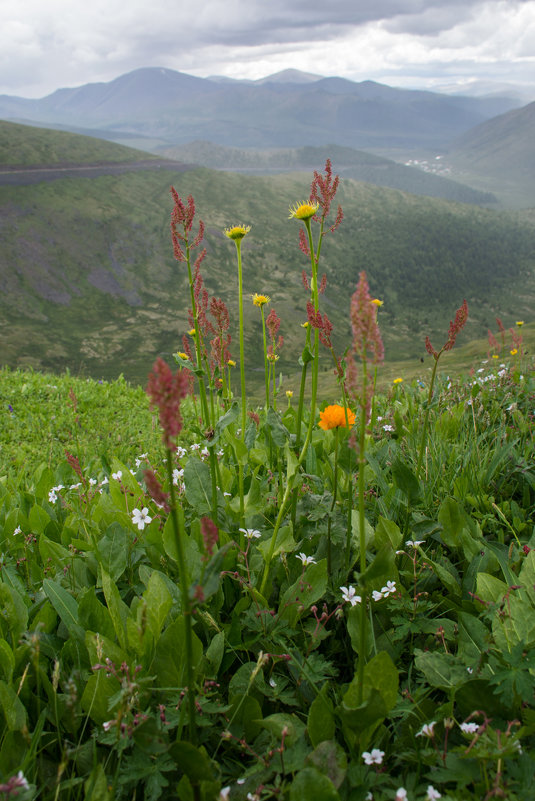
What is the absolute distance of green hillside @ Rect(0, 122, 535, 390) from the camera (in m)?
134

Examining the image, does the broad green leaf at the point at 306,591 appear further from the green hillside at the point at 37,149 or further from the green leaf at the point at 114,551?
the green hillside at the point at 37,149

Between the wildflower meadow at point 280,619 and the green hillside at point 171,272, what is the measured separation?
115474 mm

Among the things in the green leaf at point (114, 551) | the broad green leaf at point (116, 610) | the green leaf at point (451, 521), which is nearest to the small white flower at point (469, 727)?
the green leaf at point (451, 521)

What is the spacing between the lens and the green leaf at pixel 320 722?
1.81m

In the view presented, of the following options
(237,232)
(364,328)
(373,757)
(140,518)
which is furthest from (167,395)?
(237,232)

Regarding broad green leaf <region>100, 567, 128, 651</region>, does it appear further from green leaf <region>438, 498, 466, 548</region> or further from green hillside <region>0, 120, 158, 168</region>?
green hillside <region>0, 120, 158, 168</region>

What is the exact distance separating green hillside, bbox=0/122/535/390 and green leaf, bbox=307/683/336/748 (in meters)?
117

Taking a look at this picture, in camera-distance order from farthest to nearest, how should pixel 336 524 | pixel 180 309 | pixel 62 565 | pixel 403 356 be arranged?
1. pixel 180 309
2. pixel 403 356
3. pixel 62 565
4. pixel 336 524

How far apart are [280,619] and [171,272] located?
571ft

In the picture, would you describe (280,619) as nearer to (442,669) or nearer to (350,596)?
(350,596)

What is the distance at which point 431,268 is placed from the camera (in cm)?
17662

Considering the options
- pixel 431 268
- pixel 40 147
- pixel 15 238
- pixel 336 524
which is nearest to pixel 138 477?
pixel 336 524

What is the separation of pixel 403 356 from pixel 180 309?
63049mm

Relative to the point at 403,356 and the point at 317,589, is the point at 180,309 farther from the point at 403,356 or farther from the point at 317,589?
the point at 317,589
